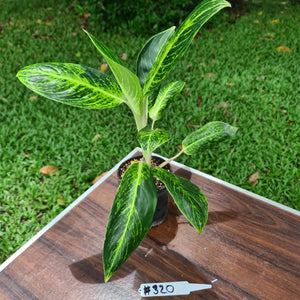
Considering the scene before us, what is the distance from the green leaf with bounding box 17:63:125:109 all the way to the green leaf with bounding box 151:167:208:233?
296 millimetres

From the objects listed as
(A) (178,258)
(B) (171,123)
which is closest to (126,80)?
(A) (178,258)

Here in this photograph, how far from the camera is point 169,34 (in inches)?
35.9

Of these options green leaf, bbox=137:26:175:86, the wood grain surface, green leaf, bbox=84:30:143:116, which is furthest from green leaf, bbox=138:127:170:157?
the wood grain surface

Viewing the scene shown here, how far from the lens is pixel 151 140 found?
759 millimetres

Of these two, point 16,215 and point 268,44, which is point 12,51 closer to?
point 16,215

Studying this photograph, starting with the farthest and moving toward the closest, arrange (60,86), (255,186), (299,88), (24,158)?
(299,88), (24,158), (255,186), (60,86)

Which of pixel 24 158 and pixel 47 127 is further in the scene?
pixel 47 127

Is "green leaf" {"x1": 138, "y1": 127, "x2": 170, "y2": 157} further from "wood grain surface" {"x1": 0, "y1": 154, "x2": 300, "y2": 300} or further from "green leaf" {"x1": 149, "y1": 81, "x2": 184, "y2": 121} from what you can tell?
"wood grain surface" {"x1": 0, "y1": 154, "x2": 300, "y2": 300}

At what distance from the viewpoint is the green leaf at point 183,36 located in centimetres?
72

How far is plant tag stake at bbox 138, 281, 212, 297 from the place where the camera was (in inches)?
34.9

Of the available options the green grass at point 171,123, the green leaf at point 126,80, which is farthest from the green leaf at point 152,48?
the green grass at point 171,123

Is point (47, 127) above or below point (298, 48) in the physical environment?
above

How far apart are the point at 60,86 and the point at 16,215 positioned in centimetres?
113

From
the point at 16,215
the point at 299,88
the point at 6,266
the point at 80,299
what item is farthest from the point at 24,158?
the point at 299,88
